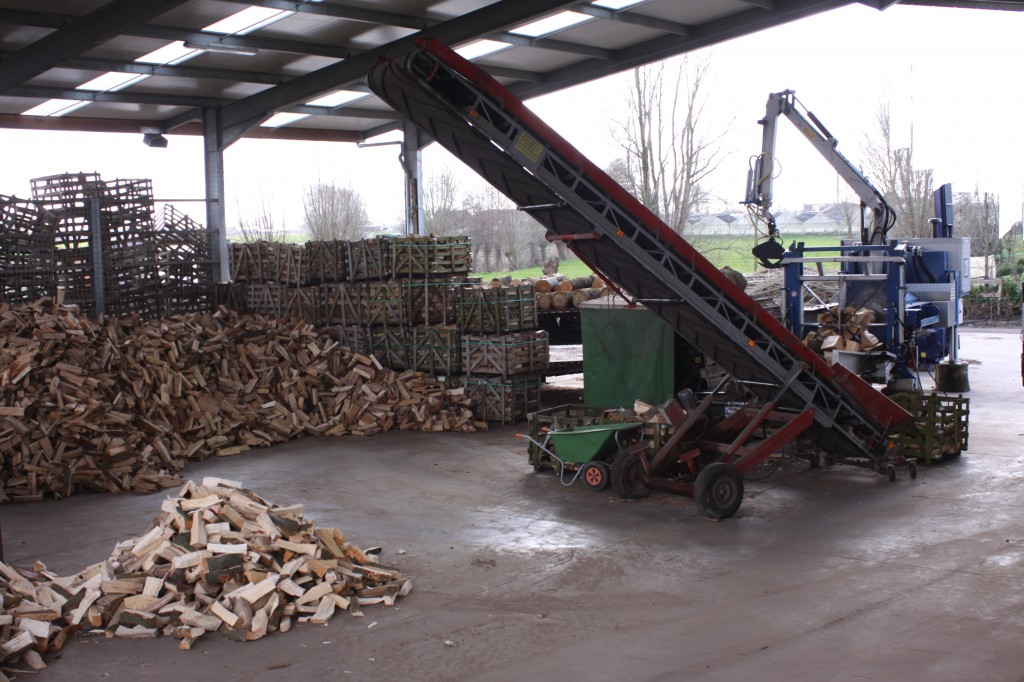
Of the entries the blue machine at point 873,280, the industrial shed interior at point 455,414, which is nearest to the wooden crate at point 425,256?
the industrial shed interior at point 455,414

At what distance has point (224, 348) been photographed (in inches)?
647

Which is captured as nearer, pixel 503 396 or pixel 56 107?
pixel 503 396

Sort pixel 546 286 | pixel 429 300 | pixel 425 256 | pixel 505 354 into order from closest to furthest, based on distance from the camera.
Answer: pixel 505 354, pixel 425 256, pixel 429 300, pixel 546 286

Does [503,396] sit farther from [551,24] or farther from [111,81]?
[111,81]

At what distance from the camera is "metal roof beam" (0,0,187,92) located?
14.2 metres

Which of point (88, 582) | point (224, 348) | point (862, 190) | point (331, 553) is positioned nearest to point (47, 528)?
point (88, 582)

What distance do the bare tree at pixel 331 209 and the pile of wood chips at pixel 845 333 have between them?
2589cm

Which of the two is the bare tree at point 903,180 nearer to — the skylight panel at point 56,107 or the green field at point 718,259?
the green field at point 718,259

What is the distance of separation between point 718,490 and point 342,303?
398 inches

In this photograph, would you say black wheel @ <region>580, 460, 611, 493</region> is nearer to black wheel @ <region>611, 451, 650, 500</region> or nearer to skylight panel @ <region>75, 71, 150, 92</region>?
black wheel @ <region>611, 451, 650, 500</region>

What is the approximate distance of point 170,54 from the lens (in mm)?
17812

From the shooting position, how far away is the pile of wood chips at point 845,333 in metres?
15.7

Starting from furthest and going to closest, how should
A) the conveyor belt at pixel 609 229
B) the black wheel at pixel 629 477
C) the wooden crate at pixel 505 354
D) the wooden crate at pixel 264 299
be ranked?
the wooden crate at pixel 264 299 → the wooden crate at pixel 505 354 → the black wheel at pixel 629 477 → the conveyor belt at pixel 609 229

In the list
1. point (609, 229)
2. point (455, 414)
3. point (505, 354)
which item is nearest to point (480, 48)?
point (505, 354)
